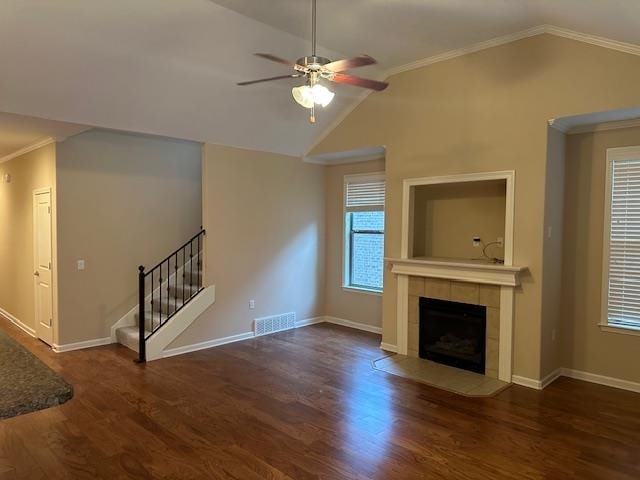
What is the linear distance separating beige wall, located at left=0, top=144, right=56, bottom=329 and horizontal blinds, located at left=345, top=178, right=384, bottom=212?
4.11m

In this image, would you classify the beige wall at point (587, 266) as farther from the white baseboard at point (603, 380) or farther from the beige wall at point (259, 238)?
the beige wall at point (259, 238)

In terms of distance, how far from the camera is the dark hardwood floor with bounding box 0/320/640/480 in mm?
2928

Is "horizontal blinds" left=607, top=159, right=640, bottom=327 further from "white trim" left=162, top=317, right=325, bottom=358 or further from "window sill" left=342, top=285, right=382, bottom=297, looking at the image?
"white trim" left=162, top=317, right=325, bottom=358

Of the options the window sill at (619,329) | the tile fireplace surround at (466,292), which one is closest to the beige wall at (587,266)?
the window sill at (619,329)

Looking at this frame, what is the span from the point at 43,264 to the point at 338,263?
4.23 m

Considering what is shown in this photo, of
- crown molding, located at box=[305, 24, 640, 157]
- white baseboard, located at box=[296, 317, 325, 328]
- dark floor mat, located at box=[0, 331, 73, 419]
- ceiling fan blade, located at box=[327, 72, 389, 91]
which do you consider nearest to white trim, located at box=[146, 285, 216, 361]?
dark floor mat, located at box=[0, 331, 73, 419]

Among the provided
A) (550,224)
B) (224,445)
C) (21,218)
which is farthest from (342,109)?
(21,218)

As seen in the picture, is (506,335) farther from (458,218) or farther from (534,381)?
(458,218)

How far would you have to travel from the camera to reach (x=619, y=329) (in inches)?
173

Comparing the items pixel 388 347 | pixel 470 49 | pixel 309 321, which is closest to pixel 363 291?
pixel 309 321

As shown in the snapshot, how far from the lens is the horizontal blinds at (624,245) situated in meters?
4.31

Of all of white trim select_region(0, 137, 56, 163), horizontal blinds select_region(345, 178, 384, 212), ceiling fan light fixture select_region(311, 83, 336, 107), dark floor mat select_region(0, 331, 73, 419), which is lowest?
dark floor mat select_region(0, 331, 73, 419)

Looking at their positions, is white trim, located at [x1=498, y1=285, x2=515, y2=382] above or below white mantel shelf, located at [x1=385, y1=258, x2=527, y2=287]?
below

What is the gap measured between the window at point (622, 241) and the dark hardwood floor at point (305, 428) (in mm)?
812
